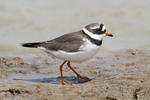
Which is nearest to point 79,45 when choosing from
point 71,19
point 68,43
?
point 68,43

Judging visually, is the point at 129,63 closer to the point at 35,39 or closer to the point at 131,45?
the point at 131,45

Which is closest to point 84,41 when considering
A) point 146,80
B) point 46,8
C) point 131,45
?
point 146,80

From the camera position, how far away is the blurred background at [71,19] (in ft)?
42.9

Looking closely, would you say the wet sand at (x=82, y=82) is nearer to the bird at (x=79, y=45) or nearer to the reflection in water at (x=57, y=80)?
the reflection in water at (x=57, y=80)

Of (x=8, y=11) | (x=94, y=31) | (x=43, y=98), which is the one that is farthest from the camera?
(x=8, y=11)

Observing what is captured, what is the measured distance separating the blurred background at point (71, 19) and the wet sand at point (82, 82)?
2.66m

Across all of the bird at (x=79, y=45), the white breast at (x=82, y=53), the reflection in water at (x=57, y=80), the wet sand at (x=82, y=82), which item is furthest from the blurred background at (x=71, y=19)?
the white breast at (x=82, y=53)

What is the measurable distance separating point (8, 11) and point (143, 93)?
8.89 m

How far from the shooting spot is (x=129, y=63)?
929 centimetres

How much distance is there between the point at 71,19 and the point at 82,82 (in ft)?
21.6

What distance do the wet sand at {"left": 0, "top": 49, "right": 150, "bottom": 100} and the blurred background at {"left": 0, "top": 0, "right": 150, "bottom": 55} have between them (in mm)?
2659

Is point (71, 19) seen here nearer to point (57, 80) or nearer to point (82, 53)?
point (57, 80)

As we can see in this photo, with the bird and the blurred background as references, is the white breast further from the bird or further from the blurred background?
the blurred background

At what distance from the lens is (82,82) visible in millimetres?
8117
